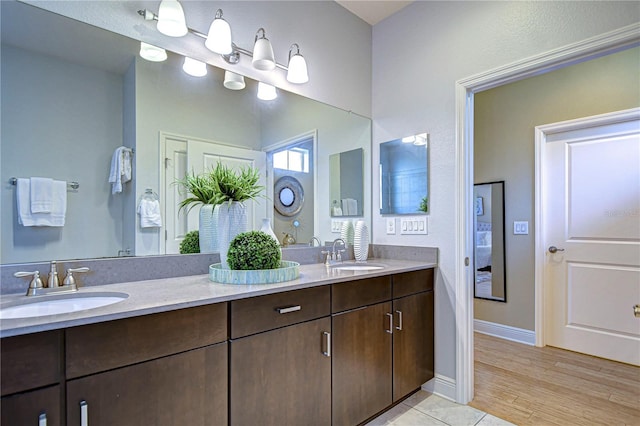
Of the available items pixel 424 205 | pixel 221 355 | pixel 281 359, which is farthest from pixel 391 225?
pixel 221 355

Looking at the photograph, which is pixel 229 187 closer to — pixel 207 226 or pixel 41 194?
pixel 207 226

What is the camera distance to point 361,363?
1688 mm

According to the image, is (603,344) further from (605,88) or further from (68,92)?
(68,92)

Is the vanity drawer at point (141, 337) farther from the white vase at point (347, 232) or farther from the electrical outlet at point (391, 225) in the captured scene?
the electrical outlet at point (391, 225)

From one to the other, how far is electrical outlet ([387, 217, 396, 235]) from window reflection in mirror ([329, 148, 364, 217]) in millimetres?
234

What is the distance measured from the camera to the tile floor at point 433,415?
71.5 inches

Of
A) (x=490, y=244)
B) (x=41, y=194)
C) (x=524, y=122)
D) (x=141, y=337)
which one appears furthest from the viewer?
(x=490, y=244)

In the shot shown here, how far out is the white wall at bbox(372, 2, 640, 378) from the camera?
1.73 meters

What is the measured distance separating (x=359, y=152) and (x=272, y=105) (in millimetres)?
826

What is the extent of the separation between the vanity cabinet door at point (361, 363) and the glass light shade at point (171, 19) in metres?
1.55

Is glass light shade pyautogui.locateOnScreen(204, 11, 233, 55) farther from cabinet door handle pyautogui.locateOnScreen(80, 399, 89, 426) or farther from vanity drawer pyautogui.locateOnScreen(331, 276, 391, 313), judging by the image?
cabinet door handle pyautogui.locateOnScreen(80, 399, 89, 426)

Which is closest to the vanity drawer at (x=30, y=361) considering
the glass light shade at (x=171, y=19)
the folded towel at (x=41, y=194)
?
the folded towel at (x=41, y=194)

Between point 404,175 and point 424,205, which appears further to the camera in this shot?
point 404,175

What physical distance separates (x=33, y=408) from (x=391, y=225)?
210cm
